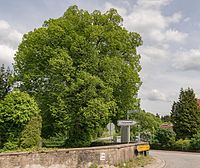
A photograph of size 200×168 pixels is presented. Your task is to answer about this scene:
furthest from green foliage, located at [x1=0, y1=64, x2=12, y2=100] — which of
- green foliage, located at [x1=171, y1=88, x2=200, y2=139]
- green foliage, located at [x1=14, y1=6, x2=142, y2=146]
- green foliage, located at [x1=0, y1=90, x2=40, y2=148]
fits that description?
green foliage, located at [x1=0, y1=90, x2=40, y2=148]

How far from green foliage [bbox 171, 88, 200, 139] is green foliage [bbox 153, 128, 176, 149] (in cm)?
257

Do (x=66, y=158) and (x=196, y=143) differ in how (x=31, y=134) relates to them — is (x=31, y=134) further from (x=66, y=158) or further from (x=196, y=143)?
(x=196, y=143)

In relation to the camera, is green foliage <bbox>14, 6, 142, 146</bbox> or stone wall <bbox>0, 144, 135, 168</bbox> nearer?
stone wall <bbox>0, 144, 135, 168</bbox>

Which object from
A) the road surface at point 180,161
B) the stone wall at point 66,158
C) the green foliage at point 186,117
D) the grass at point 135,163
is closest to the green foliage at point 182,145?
the green foliage at point 186,117

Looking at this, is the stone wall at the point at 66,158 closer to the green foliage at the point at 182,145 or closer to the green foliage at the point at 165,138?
the green foliage at the point at 182,145

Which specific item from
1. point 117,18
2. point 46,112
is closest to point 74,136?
point 46,112

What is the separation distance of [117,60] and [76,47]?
144 inches

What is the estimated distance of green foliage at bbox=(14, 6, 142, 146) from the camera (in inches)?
1120

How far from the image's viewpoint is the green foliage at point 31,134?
20861 millimetres

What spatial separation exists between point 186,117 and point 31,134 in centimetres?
3133

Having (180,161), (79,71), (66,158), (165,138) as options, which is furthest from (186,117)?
(66,158)

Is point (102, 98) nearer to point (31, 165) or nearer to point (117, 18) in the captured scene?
point (117, 18)

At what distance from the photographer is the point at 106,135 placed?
59.1 meters

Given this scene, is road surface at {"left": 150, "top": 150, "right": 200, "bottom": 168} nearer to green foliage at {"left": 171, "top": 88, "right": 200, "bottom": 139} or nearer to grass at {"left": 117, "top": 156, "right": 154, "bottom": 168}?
grass at {"left": 117, "top": 156, "right": 154, "bottom": 168}
